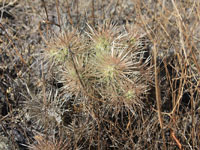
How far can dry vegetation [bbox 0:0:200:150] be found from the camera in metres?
1.28

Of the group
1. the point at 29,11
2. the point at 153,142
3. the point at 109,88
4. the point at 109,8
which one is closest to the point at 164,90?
the point at 153,142

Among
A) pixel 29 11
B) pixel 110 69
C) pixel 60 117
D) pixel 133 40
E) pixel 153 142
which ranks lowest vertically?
pixel 153 142

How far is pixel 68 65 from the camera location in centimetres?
130

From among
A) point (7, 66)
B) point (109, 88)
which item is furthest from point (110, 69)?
point (7, 66)

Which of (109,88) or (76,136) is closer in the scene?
(109,88)

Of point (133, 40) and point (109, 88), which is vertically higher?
point (133, 40)

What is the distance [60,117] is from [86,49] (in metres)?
0.42

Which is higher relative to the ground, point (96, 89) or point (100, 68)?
point (100, 68)

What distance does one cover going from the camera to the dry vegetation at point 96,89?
1.28 m

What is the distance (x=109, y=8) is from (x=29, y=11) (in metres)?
0.66

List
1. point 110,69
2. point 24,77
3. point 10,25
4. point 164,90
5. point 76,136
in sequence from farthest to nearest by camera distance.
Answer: point 10,25 < point 24,77 < point 164,90 < point 76,136 < point 110,69

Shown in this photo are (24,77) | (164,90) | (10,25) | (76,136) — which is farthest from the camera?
(10,25)

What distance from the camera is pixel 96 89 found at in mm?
1311

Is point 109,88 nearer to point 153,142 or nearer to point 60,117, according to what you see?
point 60,117
